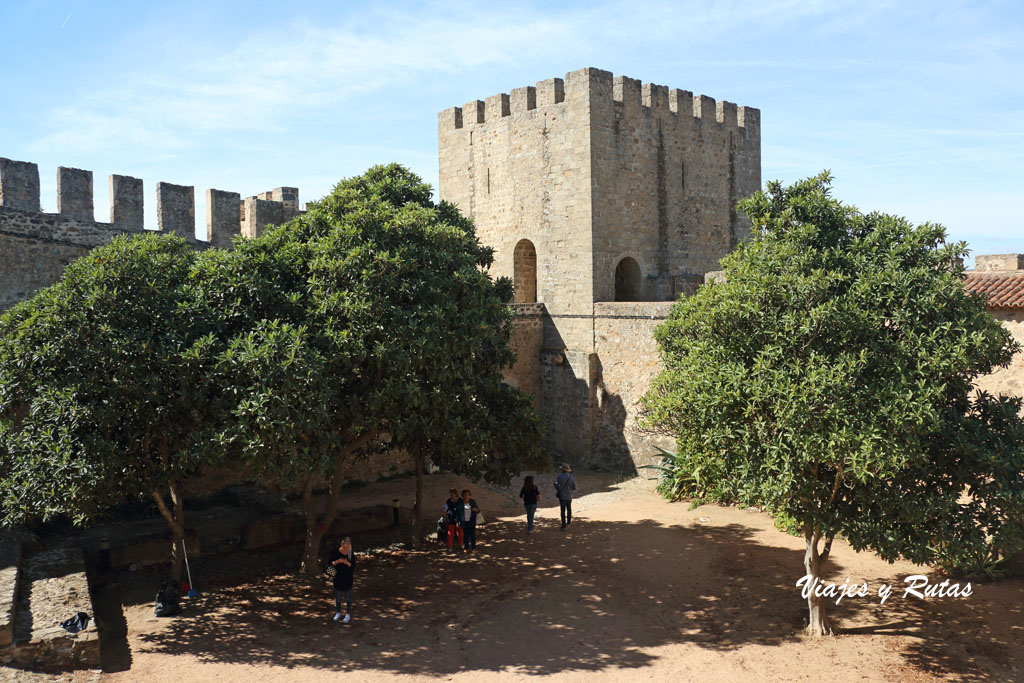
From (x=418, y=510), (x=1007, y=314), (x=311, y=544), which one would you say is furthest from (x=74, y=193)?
(x=1007, y=314)

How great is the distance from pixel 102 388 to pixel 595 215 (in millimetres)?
12385

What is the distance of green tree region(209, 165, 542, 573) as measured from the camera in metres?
9.77

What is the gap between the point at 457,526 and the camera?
13758mm

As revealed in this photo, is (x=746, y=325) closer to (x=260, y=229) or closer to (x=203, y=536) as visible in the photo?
(x=203, y=536)

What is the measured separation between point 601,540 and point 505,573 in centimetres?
238

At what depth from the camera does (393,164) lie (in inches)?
544

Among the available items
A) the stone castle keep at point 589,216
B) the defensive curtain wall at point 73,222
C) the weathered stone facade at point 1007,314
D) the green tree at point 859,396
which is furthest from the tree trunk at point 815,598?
the defensive curtain wall at point 73,222

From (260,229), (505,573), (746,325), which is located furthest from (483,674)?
(260,229)

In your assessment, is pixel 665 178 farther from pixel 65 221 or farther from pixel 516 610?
pixel 65 221

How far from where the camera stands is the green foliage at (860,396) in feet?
28.1

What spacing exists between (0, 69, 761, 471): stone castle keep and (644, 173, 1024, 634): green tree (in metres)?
8.07

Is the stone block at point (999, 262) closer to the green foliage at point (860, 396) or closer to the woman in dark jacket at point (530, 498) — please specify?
the green foliage at point (860, 396)

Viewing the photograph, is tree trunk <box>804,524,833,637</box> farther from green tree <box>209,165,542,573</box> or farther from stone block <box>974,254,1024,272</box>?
stone block <box>974,254,1024,272</box>

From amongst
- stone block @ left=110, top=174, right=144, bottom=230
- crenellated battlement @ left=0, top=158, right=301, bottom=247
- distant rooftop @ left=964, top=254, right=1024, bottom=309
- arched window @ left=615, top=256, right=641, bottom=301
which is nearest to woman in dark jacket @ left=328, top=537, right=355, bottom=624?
crenellated battlement @ left=0, top=158, right=301, bottom=247
